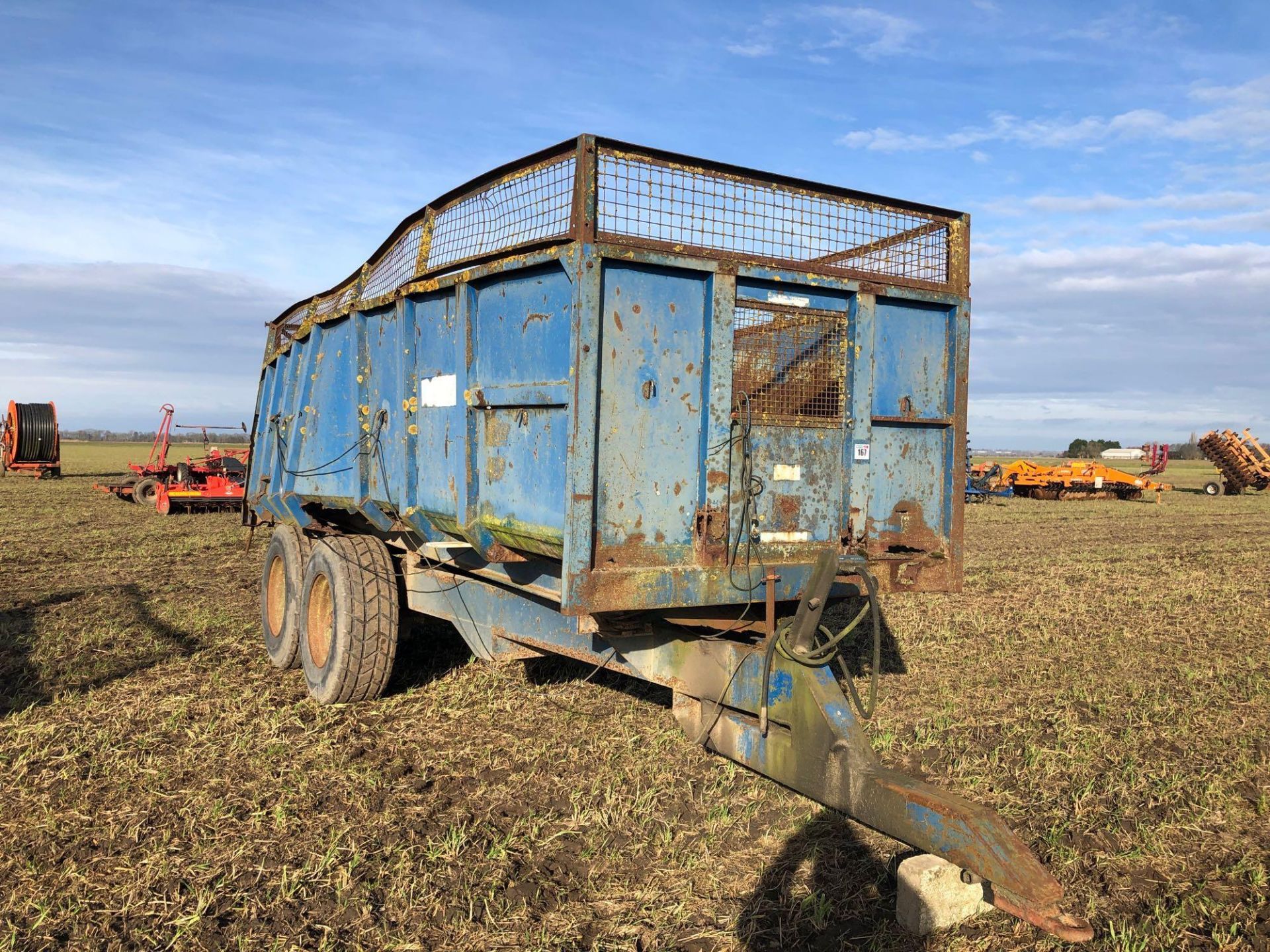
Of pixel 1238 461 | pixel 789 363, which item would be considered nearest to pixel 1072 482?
pixel 1238 461

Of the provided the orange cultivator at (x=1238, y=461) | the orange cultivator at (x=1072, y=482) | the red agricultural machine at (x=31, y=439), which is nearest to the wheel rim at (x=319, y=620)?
the orange cultivator at (x=1072, y=482)

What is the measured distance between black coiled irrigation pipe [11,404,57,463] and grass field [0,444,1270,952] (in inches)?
914

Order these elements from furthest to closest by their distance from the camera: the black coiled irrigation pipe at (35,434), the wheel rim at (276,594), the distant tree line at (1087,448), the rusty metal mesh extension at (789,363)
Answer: the distant tree line at (1087,448) → the black coiled irrigation pipe at (35,434) → the wheel rim at (276,594) → the rusty metal mesh extension at (789,363)

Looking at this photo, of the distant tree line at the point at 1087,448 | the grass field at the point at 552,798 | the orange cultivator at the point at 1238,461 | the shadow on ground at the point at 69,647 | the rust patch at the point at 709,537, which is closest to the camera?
the grass field at the point at 552,798

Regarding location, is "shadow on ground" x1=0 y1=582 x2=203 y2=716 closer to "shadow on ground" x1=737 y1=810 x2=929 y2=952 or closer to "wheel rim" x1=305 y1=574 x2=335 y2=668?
"wheel rim" x1=305 y1=574 x2=335 y2=668

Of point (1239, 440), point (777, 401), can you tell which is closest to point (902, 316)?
point (777, 401)

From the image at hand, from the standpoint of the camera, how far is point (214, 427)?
17578mm

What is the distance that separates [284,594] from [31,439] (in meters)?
25.8

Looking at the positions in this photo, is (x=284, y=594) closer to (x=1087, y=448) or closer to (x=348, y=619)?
(x=348, y=619)

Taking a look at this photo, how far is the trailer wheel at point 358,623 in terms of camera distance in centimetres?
540

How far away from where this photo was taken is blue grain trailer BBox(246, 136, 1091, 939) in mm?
3551

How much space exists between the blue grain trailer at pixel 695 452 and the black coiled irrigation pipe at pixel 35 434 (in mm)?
26951

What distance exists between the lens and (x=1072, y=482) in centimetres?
2759

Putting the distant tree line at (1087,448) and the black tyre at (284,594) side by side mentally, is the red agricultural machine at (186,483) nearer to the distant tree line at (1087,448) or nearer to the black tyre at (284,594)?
the black tyre at (284,594)
